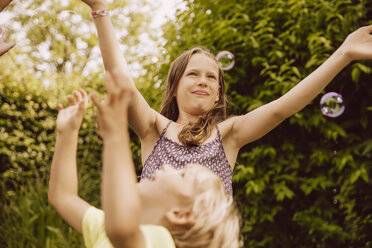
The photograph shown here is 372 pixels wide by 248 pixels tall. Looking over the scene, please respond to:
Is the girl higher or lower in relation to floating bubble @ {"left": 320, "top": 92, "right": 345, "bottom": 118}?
higher

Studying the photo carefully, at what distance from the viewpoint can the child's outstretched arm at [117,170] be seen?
3.06 feet

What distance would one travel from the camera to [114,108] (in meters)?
0.96

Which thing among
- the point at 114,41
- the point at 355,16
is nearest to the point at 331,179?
the point at 355,16

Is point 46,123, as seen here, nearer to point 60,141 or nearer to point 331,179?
point 331,179

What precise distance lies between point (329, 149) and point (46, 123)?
4622mm

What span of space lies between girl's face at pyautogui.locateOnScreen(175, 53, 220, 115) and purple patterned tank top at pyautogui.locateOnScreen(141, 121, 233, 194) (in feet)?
0.68

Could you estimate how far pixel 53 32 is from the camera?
14.5 m

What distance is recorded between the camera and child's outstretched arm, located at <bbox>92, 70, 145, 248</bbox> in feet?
3.06

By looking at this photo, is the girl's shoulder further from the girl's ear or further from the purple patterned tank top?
the girl's ear

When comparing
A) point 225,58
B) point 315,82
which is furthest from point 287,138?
point 315,82

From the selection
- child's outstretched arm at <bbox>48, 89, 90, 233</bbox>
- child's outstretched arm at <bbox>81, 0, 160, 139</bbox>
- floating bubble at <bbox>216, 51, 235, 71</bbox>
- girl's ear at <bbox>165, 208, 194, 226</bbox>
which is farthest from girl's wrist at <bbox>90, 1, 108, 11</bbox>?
floating bubble at <bbox>216, 51, 235, 71</bbox>

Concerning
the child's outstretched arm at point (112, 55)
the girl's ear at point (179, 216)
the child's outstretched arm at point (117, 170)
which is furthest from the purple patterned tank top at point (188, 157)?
the child's outstretched arm at point (117, 170)

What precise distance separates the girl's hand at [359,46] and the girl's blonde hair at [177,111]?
0.72m

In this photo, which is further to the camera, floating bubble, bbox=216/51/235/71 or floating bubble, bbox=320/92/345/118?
floating bubble, bbox=216/51/235/71
